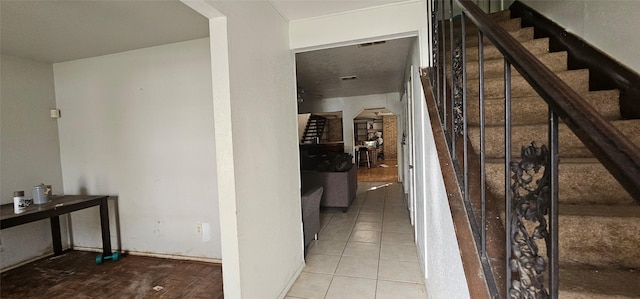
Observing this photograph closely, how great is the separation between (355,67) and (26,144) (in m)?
4.11

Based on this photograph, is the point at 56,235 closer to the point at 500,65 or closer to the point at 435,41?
the point at 435,41

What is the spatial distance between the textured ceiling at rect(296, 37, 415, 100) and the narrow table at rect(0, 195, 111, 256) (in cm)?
280

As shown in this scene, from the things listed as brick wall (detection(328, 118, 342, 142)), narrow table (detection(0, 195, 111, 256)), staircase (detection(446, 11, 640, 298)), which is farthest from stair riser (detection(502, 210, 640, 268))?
brick wall (detection(328, 118, 342, 142))

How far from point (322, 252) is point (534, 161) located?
8.41 ft

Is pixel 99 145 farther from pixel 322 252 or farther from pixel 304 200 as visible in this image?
pixel 322 252

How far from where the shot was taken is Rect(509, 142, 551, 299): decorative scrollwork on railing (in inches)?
21.3

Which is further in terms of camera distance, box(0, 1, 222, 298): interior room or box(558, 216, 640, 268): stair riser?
box(0, 1, 222, 298): interior room

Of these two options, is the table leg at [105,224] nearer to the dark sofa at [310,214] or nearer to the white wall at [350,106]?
the dark sofa at [310,214]

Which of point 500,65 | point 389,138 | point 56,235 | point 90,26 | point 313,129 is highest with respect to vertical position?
point 90,26

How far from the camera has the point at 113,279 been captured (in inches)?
93.6

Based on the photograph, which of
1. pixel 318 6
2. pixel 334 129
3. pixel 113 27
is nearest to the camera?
pixel 318 6

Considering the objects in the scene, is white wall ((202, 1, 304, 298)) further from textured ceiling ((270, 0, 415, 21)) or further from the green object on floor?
the green object on floor

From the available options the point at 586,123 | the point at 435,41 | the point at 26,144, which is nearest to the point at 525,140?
the point at 435,41

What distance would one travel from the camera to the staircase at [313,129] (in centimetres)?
879
